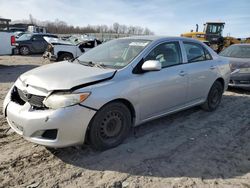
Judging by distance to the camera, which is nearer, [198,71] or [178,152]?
[178,152]

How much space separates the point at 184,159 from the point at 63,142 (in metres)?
1.65

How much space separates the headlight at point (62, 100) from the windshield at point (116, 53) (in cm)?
93

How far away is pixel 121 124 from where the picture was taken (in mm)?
3912

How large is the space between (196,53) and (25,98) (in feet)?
11.0

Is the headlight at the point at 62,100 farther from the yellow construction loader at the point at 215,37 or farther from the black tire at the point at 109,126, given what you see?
the yellow construction loader at the point at 215,37

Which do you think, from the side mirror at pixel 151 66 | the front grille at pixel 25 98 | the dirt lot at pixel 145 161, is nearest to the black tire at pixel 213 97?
the dirt lot at pixel 145 161

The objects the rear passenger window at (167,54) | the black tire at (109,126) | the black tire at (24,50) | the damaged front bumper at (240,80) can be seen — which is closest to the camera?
the black tire at (109,126)

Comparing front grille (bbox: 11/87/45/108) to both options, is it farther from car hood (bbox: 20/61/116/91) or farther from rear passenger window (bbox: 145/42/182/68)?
rear passenger window (bbox: 145/42/182/68)

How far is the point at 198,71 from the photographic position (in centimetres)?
510

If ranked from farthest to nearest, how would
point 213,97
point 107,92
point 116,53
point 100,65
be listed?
point 213,97, point 116,53, point 100,65, point 107,92

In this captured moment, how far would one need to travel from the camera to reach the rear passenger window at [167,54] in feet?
14.4

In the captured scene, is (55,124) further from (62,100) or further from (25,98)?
(25,98)

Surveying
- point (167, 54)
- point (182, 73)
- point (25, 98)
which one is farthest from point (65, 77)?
point (182, 73)

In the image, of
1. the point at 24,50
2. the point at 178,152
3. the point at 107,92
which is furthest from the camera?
the point at 24,50
